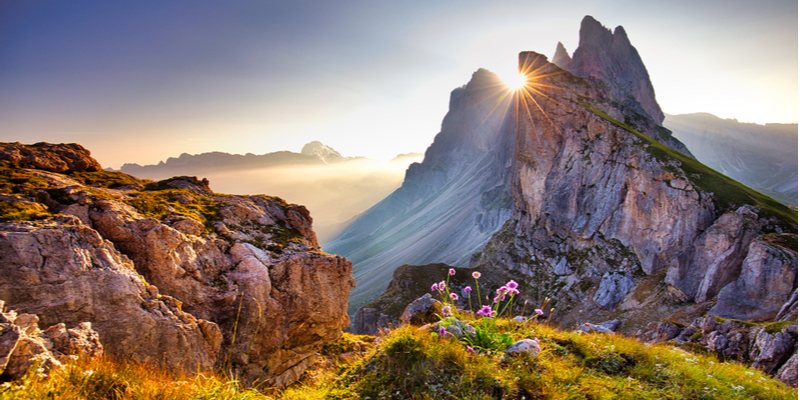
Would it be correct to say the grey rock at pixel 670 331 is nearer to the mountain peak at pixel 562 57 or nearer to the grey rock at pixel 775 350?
the grey rock at pixel 775 350

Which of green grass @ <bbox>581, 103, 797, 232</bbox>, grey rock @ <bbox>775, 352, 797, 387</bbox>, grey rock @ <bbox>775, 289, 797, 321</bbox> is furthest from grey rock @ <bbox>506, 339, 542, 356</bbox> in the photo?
green grass @ <bbox>581, 103, 797, 232</bbox>

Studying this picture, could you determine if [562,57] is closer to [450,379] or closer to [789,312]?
[789,312]

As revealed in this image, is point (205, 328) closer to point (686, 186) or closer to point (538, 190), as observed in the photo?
point (686, 186)

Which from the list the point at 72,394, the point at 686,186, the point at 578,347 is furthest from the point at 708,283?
the point at 72,394

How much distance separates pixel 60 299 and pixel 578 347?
12.8 m

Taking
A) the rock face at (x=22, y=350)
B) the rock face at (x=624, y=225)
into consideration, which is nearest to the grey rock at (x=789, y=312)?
the rock face at (x=624, y=225)

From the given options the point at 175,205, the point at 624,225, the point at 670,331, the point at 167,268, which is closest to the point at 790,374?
the point at 670,331

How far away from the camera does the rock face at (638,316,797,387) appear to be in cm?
1384

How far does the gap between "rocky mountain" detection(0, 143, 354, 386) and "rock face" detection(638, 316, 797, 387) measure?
15.8 metres

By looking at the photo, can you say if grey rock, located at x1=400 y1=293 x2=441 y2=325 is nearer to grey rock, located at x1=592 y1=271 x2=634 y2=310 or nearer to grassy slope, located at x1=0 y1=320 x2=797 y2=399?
grassy slope, located at x1=0 y1=320 x2=797 y2=399

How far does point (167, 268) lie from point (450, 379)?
1179 centimetres

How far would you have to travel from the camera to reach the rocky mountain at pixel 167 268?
8.52 metres

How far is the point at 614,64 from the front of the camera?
128 metres

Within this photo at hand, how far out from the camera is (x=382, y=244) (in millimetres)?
192500
